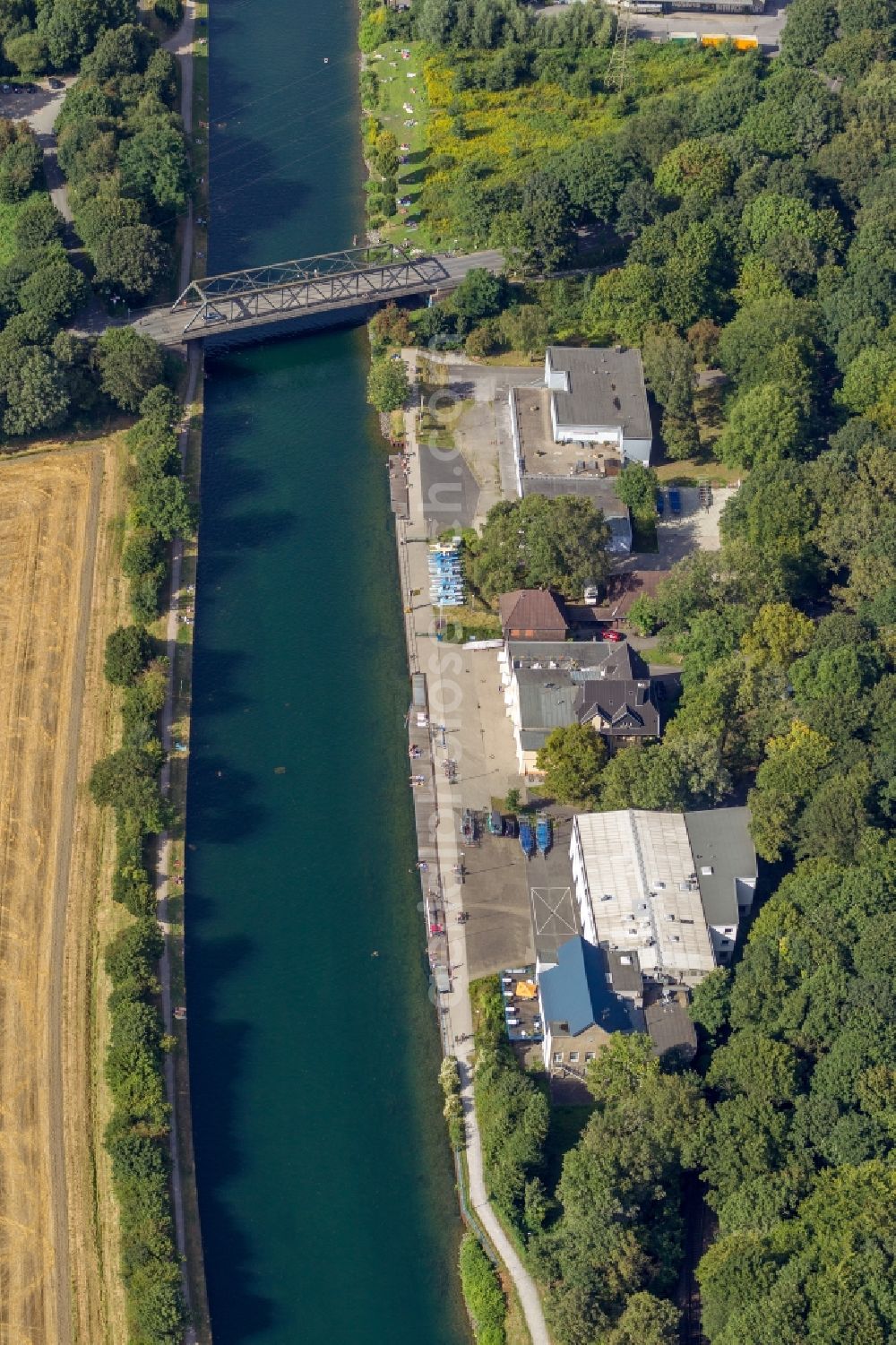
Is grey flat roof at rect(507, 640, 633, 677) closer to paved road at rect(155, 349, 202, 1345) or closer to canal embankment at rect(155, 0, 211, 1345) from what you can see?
canal embankment at rect(155, 0, 211, 1345)

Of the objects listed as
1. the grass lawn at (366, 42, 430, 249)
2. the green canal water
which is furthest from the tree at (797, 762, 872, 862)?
the grass lawn at (366, 42, 430, 249)

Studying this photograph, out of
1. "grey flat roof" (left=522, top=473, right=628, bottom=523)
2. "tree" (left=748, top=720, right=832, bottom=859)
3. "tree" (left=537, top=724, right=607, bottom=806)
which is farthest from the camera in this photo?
"grey flat roof" (left=522, top=473, right=628, bottom=523)

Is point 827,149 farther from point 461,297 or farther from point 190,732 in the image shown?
point 190,732

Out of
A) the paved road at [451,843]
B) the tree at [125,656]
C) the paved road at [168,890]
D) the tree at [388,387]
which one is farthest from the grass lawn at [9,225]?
the tree at [125,656]

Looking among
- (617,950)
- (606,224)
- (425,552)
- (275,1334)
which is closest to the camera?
(275,1334)

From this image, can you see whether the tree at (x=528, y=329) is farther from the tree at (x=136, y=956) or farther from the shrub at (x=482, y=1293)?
the shrub at (x=482, y=1293)

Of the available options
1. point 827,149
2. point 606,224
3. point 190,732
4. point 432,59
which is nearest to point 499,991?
point 190,732
